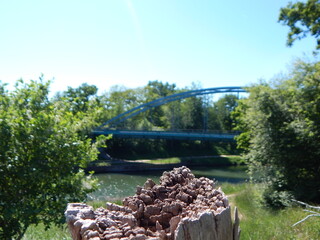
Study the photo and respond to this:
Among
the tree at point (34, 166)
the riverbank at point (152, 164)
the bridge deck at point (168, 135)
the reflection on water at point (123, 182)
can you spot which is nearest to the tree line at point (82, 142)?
the tree at point (34, 166)

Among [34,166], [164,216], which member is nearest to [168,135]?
[34,166]

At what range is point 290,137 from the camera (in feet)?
34.4

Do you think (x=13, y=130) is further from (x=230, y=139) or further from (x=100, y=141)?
(x=230, y=139)

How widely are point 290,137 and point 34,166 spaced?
30.2 feet

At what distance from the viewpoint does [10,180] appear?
4.44m

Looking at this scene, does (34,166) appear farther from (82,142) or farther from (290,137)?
(290,137)

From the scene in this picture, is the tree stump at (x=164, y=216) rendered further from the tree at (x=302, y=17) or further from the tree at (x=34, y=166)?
the tree at (x=302, y=17)

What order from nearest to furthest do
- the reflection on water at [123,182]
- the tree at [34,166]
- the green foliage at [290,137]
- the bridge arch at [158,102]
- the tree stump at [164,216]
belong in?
the tree stump at [164,216]
the tree at [34,166]
the green foliage at [290,137]
the reflection on water at [123,182]
the bridge arch at [158,102]

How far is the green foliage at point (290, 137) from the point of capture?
9938 mm

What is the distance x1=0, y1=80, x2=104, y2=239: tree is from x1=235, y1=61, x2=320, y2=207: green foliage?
25.2 ft

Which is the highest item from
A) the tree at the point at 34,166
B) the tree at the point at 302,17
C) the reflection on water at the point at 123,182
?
the tree at the point at 302,17

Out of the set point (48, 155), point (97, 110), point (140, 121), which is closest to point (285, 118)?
point (97, 110)

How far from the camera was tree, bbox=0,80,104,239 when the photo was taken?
427cm

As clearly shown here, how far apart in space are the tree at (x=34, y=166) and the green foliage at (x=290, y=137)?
7676mm
